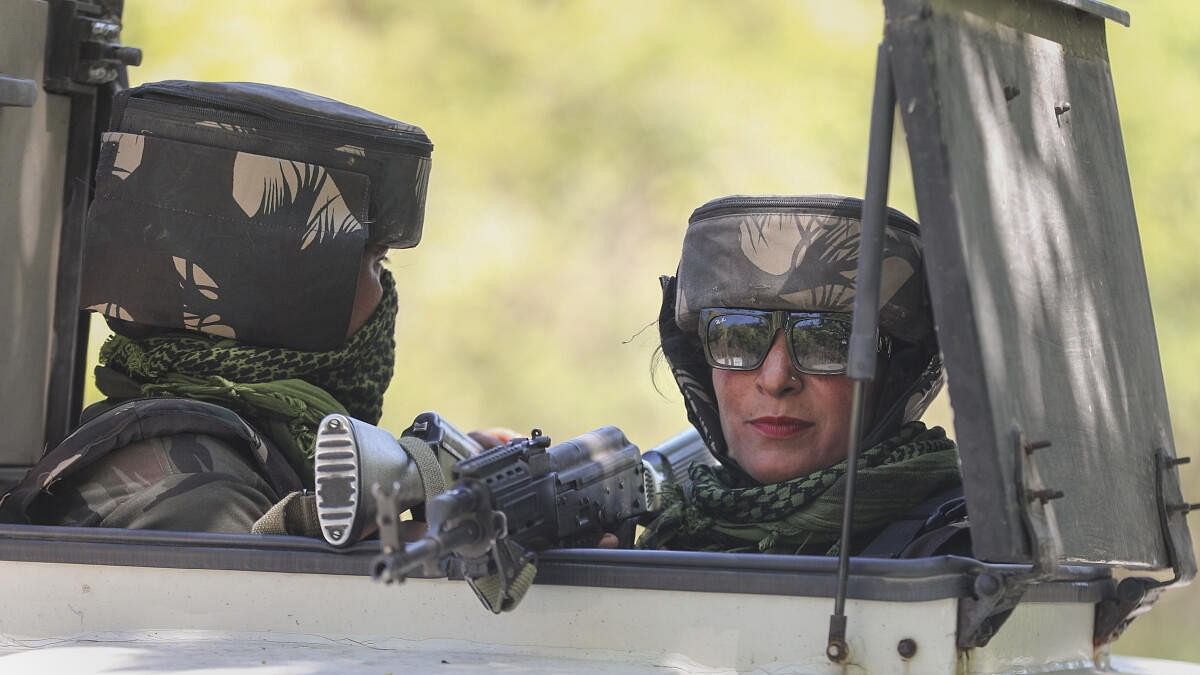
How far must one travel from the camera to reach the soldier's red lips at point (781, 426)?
3521mm

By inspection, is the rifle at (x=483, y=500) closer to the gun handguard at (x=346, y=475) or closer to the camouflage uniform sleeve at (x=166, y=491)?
the gun handguard at (x=346, y=475)

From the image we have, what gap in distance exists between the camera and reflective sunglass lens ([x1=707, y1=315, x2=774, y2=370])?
3.50 meters

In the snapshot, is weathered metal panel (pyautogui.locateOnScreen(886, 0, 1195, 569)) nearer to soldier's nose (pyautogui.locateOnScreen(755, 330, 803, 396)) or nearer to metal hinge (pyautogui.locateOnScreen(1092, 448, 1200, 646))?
metal hinge (pyautogui.locateOnScreen(1092, 448, 1200, 646))

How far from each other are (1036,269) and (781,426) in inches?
37.6

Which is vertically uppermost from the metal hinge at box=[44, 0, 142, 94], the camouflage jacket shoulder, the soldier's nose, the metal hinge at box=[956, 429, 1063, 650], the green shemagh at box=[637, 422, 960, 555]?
the metal hinge at box=[44, 0, 142, 94]

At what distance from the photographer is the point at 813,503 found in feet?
11.1

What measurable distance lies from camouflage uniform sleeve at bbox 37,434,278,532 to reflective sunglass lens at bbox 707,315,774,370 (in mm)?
1009

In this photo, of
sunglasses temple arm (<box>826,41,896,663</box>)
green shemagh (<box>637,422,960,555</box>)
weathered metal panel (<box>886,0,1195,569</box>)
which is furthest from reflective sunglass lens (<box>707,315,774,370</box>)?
sunglasses temple arm (<box>826,41,896,663</box>)

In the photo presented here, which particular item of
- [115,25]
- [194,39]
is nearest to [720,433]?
[115,25]

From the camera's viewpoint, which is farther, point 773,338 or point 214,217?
point 214,217

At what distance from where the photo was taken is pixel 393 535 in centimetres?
226

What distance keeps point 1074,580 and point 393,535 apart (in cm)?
140

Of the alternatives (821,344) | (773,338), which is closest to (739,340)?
(773,338)

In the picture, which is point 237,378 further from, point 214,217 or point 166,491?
point 166,491
